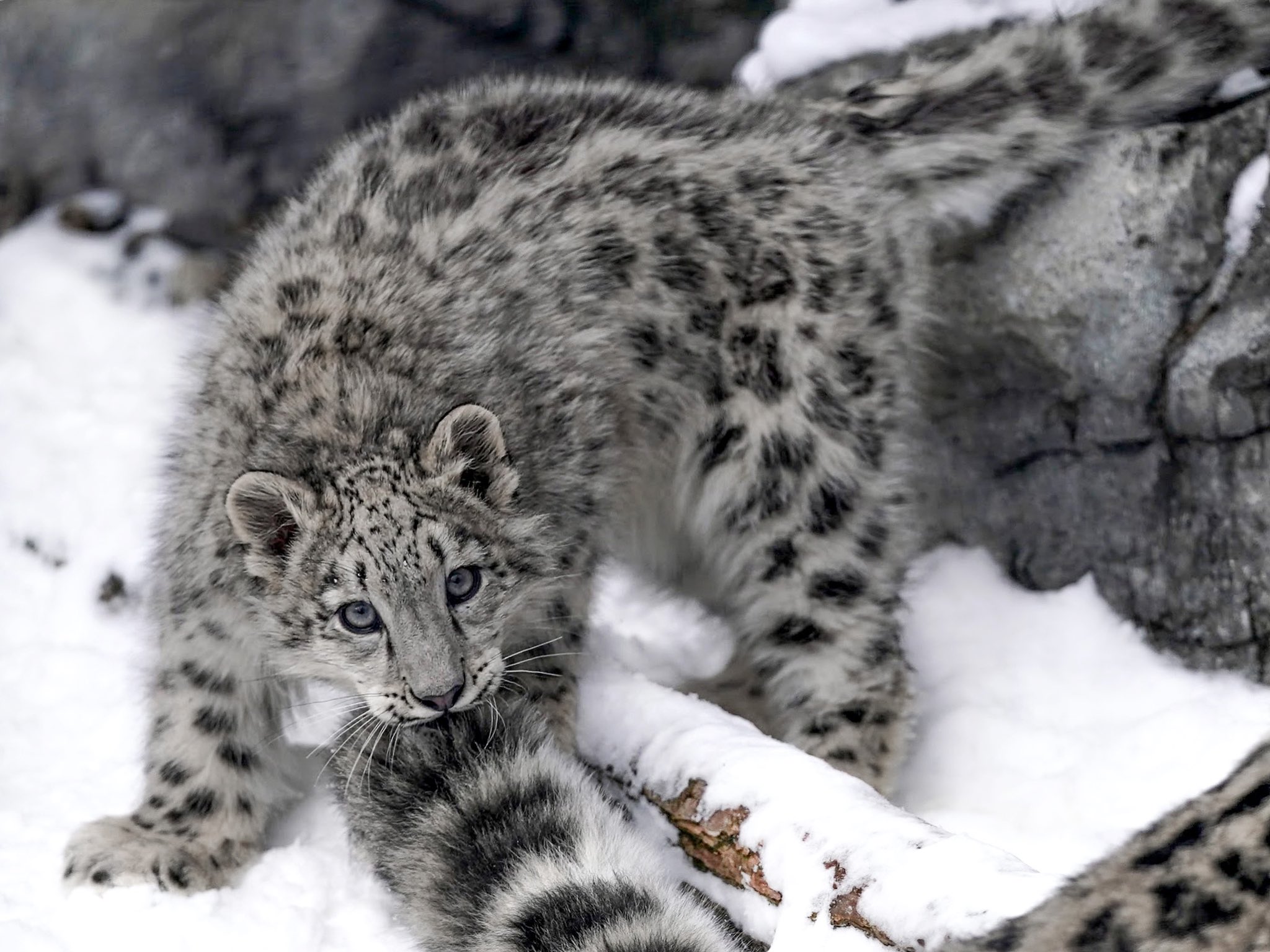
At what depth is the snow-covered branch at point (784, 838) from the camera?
9.61 feet

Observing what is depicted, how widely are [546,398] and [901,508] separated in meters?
1.14

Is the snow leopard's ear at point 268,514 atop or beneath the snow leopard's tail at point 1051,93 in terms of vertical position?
beneath

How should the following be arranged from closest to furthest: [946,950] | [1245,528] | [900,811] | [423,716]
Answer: [946,950] → [900,811] → [423,716] → [1245,528]

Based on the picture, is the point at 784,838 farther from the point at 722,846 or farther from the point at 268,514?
the point at 268,514

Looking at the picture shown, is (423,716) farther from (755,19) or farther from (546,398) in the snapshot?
(755,19)

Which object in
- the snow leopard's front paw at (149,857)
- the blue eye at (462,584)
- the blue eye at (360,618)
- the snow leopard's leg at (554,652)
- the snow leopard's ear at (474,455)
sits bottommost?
the snow leopard's front paw at (149,857)

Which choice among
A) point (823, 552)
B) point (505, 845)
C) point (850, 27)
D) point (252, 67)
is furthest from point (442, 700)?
point (252, 67)

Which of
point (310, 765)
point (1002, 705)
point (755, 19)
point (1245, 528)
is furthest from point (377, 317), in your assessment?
point (755, 19)

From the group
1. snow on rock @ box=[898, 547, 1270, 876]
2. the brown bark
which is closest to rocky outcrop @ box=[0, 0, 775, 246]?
snow on rock @ box=[898, 547, 1270, 876]

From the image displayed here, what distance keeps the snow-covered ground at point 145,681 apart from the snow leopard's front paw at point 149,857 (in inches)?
2.1

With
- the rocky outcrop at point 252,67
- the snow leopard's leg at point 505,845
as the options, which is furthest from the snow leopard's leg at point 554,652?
the rocky outcrop at point 252,67

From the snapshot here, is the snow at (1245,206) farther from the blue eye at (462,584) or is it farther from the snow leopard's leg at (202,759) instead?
the snow leopard's leg at (202,759)

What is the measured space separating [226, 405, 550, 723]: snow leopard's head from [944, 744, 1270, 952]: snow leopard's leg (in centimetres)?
156

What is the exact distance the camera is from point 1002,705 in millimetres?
4711
